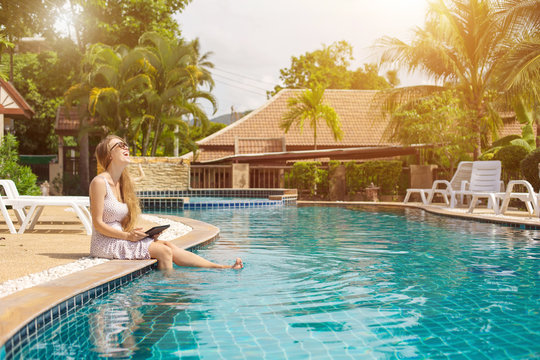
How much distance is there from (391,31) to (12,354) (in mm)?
19398


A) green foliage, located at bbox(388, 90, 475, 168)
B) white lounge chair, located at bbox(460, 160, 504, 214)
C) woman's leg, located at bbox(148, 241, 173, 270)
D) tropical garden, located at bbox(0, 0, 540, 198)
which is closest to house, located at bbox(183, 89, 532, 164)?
tropical garden, located at bbox(0, 0, 540, 198)

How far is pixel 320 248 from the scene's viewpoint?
8359mm

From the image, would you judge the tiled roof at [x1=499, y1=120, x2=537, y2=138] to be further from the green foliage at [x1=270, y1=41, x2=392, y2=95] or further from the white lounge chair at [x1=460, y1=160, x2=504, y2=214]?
the white lounge chair at [x1=460, y1=160, x2=504, y2=214]

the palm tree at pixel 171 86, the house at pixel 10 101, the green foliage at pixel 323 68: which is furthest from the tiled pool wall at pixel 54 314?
the green foliage at pixel 323 68

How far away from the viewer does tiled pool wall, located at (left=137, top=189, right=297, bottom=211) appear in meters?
17.5

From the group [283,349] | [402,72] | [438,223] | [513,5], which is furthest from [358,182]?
[283,349]

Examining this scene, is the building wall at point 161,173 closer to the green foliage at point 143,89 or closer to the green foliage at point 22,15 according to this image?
the green foliage at point 143,89

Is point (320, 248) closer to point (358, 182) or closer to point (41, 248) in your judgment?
point (41, 248)

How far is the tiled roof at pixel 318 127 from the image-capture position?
108 ft

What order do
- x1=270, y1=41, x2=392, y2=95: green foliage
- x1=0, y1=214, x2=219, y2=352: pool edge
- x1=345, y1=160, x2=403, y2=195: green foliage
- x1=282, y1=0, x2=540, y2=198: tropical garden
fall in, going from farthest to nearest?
x1=270, y1=41, x2=392, y2=95: green foliage
x1=345, y1=160, x2=403, y2=195: green foliage
x1=282, y1=0, x2=540, y2=198: tropical garden
x1=0, y1=214, x2=219, y2=352: pool edge

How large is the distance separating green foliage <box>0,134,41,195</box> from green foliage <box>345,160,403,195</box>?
37.1ft

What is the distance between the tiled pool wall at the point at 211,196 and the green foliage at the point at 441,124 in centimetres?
474

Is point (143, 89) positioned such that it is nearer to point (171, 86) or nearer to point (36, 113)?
point (171, 86)

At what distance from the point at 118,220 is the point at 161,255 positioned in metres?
0.55
